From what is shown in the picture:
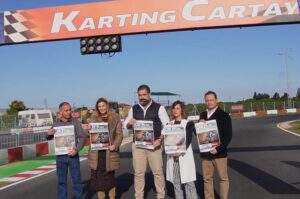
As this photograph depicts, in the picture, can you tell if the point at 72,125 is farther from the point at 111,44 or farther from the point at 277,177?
the point at 111,44

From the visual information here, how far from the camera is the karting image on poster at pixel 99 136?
685 centimetres

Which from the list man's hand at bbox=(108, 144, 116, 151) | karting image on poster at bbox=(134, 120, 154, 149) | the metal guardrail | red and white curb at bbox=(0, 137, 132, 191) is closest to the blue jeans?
man's hand at bbox=(108, 144, 116, 151)

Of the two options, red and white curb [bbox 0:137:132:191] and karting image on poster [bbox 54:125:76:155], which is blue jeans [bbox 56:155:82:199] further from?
red and white curb [bbox 0:137:132:191]

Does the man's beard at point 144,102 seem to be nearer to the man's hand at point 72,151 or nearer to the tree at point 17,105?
the man's hand at point 72,151

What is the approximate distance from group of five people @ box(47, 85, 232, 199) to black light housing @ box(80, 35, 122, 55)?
17.7ft

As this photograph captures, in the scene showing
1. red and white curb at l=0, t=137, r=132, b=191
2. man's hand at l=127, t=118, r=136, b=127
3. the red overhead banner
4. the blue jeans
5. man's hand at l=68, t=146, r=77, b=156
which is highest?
the red overhead banner

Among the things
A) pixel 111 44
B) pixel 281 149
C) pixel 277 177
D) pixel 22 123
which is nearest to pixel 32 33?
pixel 111 44

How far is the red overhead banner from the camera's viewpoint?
1142cm

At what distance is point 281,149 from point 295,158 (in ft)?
8.52

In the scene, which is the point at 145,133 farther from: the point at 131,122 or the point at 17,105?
the point at 17,105

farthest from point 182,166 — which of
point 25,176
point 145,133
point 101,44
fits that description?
point 101,44

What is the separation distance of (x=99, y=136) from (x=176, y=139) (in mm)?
1246

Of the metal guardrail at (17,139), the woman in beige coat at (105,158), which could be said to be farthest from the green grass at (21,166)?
the woman in beige coat at (105,158)

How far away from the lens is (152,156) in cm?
685
